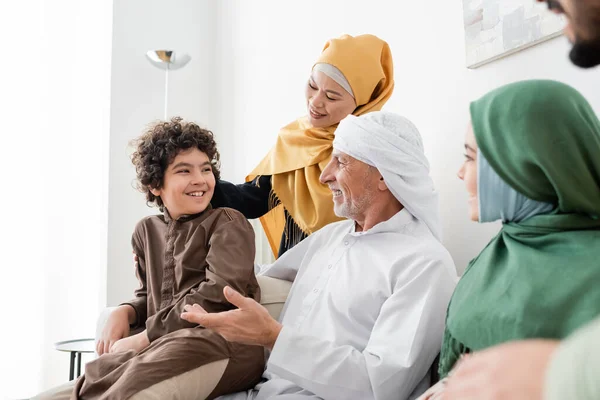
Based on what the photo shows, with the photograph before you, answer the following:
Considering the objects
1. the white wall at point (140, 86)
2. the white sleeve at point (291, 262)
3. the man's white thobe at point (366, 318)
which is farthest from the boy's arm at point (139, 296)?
the white wall at point (140, 86)

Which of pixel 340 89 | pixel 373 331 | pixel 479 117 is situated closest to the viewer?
pixel 479 117

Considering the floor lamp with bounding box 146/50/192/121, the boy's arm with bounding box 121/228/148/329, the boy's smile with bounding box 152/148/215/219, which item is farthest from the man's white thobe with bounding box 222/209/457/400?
the floor lamp with bounding box 146/50/192/121

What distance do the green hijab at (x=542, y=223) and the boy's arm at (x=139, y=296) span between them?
1.47 metres

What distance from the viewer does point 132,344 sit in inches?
79.4

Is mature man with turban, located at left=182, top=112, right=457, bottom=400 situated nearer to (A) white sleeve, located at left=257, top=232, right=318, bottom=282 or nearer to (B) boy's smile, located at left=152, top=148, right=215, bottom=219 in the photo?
(A) white sleeve, located at left=257, top=232, right=318, bottom=282

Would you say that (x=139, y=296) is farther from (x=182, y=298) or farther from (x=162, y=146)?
(x=162, y=146)

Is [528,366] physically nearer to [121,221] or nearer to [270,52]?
[270,52]

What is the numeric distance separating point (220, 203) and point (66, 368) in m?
2.42

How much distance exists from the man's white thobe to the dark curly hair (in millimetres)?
645

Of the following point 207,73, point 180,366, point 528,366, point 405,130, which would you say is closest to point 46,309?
point 207,73

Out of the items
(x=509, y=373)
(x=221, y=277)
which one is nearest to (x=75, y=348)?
(x=221, y=277)

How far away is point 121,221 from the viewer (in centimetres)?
431

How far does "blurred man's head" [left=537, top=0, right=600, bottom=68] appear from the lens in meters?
0.54

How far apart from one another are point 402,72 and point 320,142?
20.9 inches
